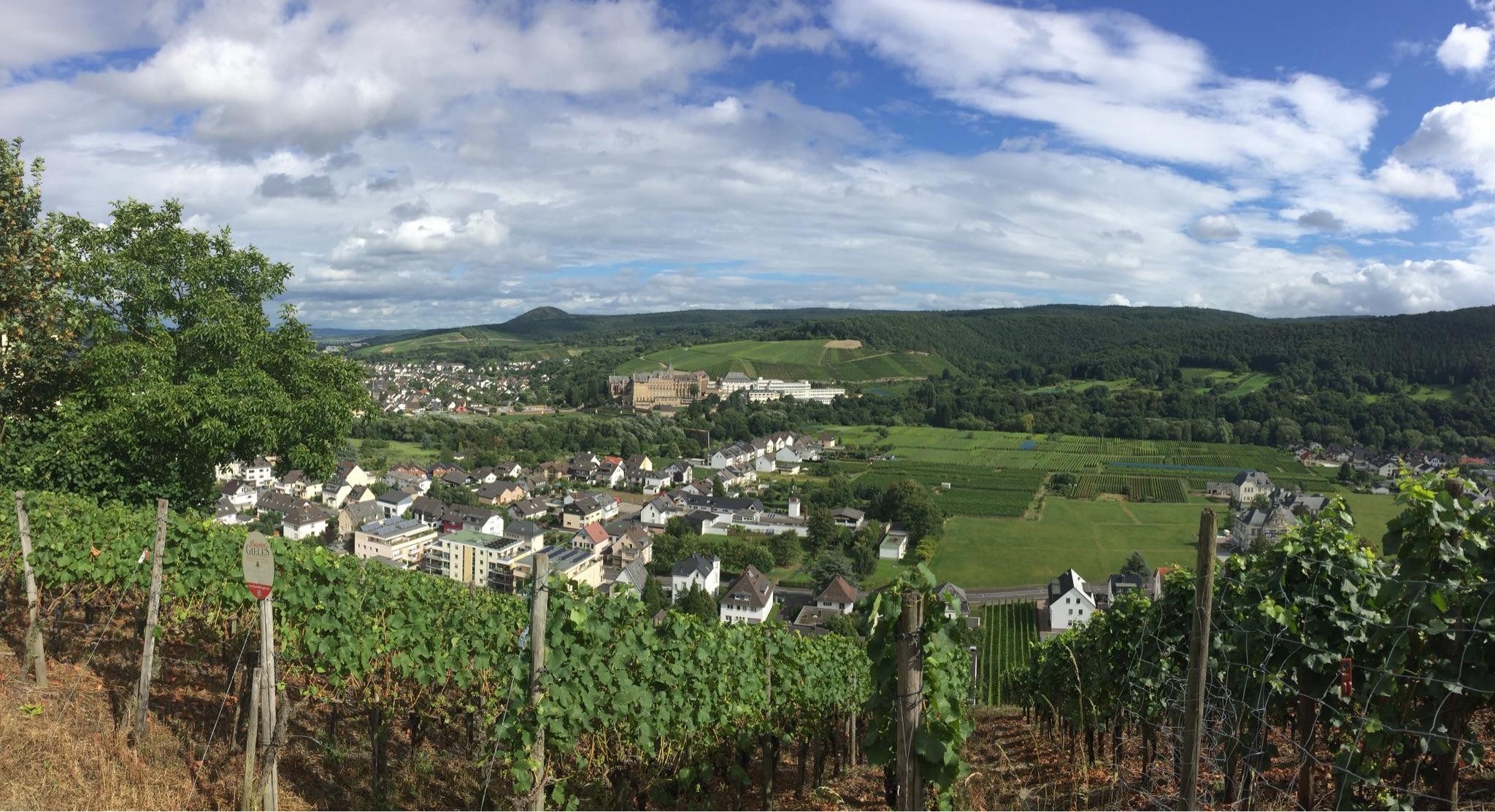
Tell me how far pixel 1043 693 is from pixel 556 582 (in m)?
7.76

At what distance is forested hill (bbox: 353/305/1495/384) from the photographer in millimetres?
85625

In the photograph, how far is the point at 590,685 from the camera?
177 inches

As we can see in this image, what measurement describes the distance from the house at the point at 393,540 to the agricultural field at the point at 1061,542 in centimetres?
2794

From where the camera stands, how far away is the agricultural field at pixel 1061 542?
40188mm

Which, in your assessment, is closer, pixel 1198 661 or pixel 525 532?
pixel 1198 661

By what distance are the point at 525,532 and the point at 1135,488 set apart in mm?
45155

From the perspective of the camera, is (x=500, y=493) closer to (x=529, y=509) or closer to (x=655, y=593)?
(x=529, y=509)

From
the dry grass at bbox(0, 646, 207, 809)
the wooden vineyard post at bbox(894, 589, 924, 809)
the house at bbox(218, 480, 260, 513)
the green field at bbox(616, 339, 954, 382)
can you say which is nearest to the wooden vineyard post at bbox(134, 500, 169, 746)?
the dry grass at bbox(0, 646, 207, 809)

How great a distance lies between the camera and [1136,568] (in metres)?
37.5

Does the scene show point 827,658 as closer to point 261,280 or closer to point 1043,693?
point 1043,693

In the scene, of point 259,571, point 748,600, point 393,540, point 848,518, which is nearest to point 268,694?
point 259,571

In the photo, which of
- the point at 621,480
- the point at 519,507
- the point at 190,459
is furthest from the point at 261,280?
the point at 621,480

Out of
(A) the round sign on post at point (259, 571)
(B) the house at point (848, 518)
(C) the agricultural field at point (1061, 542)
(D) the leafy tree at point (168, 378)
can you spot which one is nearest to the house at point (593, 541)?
(B) the house at point (848, 518)

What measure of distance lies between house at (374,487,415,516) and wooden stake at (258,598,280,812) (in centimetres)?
5160
